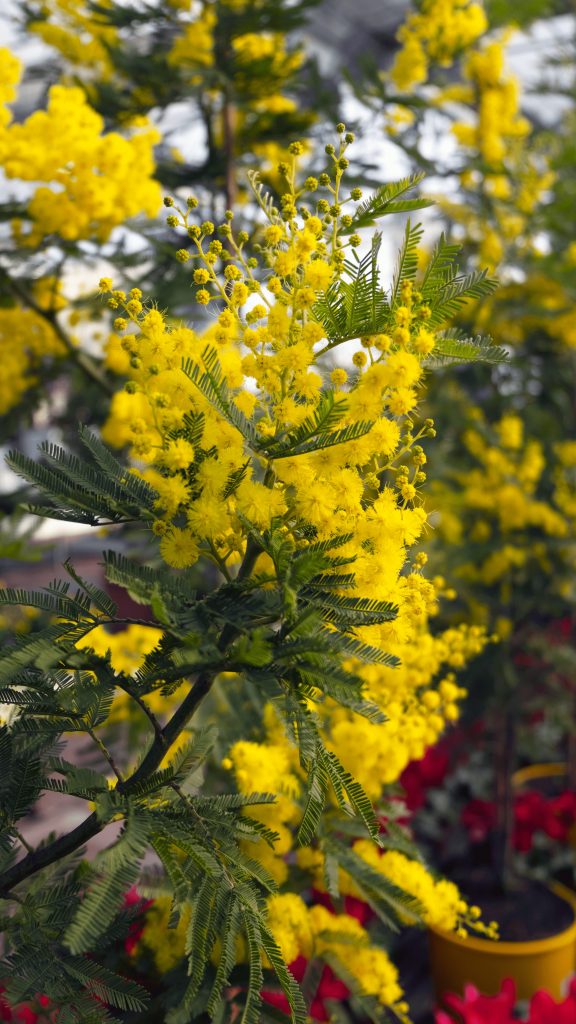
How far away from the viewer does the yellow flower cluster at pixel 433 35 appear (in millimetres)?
1770

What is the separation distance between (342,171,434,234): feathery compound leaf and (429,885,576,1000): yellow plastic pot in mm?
1391

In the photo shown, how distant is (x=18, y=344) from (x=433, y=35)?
1112mm

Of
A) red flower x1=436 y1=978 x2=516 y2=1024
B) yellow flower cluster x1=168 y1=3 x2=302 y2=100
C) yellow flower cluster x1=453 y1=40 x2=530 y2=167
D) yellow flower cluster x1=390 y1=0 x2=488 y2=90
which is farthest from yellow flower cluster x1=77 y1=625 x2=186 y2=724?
yellow flower cluster x1=453 y1=40 x2=530 y2=167

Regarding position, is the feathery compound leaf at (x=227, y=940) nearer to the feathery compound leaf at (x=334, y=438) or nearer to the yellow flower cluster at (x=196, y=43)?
the feathery compound leaf at (x=334, y=438)

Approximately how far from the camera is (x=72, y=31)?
5.82 ft

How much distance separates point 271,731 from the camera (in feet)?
3.34

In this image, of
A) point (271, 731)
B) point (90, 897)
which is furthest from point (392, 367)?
point (271, 731)

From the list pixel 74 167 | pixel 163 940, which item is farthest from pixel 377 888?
pixel 74 167

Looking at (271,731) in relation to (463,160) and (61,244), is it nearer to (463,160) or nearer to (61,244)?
(61,244)

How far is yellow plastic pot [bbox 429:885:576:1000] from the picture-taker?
5.14ft

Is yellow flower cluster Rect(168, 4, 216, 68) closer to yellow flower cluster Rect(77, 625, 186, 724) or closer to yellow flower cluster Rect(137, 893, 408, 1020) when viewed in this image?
yellow flower cluster Rect(77, 625, 186, 724)

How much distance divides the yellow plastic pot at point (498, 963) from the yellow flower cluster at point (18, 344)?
1.34 m

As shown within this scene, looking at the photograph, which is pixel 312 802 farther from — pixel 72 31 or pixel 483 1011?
pixel 72 31

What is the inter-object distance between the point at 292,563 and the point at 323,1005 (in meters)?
0.71
